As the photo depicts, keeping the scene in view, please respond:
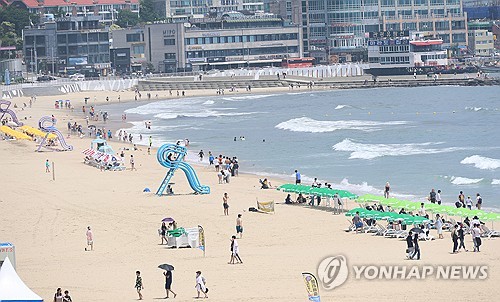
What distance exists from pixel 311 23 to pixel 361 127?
85560mm

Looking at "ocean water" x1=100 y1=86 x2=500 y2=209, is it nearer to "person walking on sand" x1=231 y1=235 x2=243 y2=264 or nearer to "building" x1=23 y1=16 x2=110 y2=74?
"person walking on sand" x1=231 y1=235 x2=243 y2=264

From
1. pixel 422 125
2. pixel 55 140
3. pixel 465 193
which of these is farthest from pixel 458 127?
pixel 465 193

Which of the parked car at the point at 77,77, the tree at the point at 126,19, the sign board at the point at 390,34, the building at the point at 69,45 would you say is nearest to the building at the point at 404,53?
the sign board at the point at 390,34

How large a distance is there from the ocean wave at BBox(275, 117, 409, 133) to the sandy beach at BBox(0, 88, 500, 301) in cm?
2647

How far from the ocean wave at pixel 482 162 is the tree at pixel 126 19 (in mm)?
120617

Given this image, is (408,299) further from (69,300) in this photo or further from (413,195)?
(413,195)

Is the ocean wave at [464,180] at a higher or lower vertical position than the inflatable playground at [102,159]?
A: lower

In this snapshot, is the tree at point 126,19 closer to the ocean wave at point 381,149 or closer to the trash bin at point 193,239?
the ocean wave at point 381,149

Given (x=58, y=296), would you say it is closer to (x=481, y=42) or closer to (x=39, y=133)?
(x=39, y=133)

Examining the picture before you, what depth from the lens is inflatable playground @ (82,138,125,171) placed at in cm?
5162

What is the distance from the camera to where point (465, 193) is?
42656 millimetres

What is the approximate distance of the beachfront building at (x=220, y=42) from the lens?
139625 mm

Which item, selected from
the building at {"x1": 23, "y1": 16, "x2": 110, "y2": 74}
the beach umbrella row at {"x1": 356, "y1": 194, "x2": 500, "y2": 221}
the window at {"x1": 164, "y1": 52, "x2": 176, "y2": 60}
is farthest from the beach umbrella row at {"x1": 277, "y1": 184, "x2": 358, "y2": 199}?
the window at {"x1": 164, "y1": 52, "x2": 176, "y2": 60}

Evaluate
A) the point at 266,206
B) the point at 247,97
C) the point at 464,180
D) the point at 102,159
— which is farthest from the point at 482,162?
the point at 247,97
